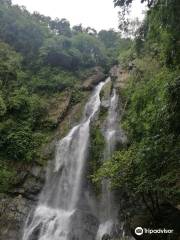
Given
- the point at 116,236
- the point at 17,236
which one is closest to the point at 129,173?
the point at 116,236

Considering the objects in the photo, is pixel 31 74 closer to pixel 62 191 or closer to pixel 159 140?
pixel 62 191

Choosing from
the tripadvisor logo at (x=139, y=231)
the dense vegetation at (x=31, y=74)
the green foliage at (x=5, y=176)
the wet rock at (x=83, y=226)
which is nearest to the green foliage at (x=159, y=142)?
the tripadvisor logo at (x=139, y=231)

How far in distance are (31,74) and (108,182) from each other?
44.5ft

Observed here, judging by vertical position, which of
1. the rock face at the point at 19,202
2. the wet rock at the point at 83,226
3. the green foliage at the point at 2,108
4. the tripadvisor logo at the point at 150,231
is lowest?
the tripadvisor logo at the point at 150,231

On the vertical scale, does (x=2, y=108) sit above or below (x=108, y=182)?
above

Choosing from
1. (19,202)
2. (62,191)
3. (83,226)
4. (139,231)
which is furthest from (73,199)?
(139,231)

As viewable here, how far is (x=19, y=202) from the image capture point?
54.1 feet

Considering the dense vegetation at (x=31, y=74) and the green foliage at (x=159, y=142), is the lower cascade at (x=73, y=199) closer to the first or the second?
the dense vegetation at (x=31, y=74)

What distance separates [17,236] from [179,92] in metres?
10.5

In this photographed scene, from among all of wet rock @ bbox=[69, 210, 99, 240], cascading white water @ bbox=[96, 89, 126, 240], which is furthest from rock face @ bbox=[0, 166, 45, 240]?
cascading white water @ bbox=[96, 89, 126, 240]

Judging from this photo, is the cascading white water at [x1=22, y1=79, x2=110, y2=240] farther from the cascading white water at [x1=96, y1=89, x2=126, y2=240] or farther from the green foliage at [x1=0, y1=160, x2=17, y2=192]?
the green foliage at [x1=0, y1=160, x2=17, y2=192]

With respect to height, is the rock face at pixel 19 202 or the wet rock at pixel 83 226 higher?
the rock face at pixel 19 202

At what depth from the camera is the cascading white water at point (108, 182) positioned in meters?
14.8

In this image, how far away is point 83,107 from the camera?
22.5 metres
